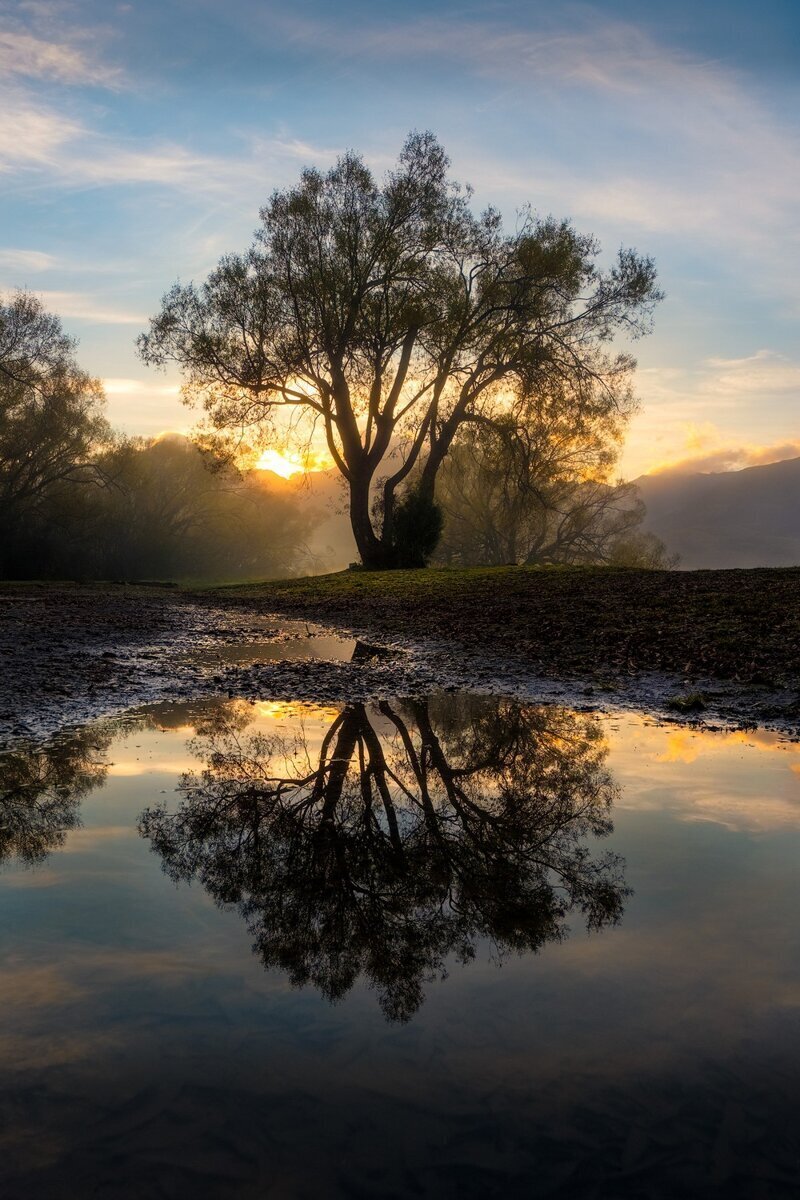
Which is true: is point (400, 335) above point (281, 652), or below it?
above

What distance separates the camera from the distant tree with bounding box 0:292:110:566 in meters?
44.0

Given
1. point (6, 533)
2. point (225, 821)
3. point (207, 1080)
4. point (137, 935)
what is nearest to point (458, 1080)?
point (207, 1080)

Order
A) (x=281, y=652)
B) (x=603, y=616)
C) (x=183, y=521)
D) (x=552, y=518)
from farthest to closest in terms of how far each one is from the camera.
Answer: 1. (x=183, y=521)
2. (x=552, y=518)
3. (x=603, y=616)
4. (x=281, y=652)

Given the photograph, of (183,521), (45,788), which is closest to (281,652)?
(45,788)

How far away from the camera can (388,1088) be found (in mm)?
2377

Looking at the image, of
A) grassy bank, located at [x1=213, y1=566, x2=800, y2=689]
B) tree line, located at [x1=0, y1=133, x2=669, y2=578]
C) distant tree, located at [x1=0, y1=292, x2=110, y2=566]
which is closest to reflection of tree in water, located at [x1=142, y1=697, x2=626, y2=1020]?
grassy bank, located at [x1=213, y1=566, x2=800, y2=689]

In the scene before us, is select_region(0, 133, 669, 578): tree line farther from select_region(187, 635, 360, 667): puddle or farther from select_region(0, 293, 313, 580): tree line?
select_region(187, 635, 360, 667): puddle

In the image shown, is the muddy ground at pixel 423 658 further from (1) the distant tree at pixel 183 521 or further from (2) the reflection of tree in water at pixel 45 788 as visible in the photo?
(1) the distant tree at pixel 183 521

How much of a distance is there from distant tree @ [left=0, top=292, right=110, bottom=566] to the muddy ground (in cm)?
2957

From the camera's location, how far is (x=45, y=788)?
5.46 meters

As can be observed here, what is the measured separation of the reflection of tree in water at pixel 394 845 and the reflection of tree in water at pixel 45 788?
0.55 m

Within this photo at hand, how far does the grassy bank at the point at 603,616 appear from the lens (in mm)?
11094

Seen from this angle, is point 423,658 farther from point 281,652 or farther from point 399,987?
point 399,987

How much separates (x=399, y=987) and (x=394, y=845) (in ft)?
4.89
